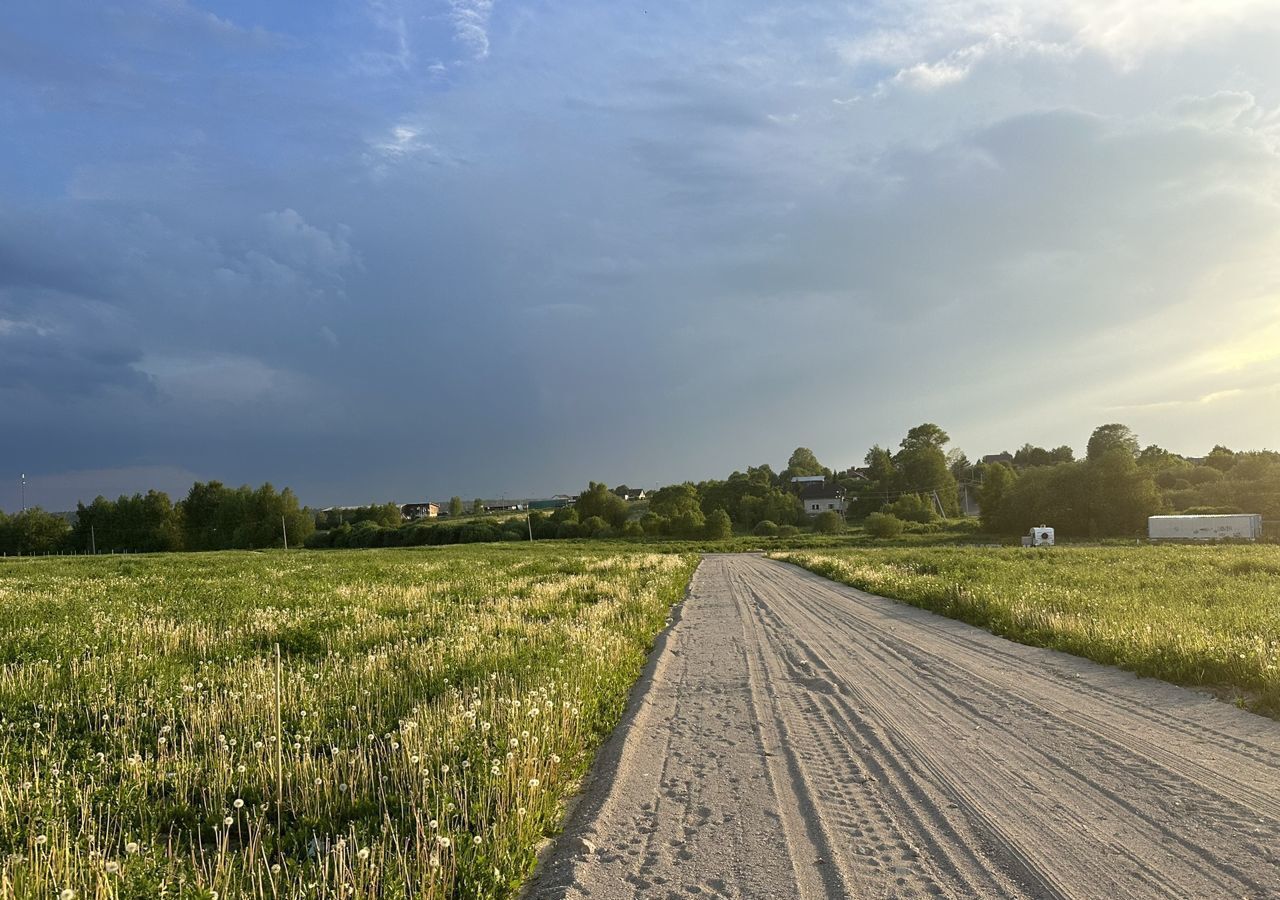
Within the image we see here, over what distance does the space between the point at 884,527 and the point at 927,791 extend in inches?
3487

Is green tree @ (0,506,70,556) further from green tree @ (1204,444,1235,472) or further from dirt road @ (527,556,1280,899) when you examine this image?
green tree @ (1204,444,1235,472)

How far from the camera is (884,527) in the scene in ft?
293

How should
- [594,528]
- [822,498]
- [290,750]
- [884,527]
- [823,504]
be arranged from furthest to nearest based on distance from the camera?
[822,498] → [823,504] → [594,528] → [884,527] → [290,750]

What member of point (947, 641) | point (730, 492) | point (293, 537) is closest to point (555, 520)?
point (730, 492)

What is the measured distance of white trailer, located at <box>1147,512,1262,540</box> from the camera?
65625mm

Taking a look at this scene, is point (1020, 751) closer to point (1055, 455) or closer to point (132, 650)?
point (132, 650)

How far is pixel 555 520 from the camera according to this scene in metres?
122

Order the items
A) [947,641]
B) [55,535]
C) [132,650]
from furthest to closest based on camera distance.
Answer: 1. [55,535]
2. [947,641]
3. [132,650]

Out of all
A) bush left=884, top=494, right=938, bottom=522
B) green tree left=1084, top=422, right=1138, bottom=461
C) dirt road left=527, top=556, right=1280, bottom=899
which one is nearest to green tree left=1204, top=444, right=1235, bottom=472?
green tree left=1084, top=422, right=1138, bottom=461

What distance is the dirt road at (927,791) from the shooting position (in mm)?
4656

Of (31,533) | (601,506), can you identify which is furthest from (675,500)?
(31,533)

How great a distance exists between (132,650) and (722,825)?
419 inches

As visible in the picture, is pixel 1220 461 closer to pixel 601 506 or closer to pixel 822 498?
pixel 822 498

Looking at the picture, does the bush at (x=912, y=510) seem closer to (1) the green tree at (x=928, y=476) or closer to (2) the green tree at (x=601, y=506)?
(1) the green tree at (x=928, y=476)
